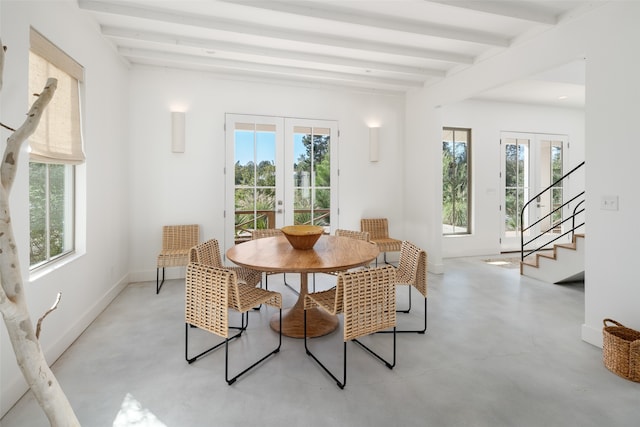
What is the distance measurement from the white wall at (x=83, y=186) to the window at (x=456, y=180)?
17.2 ft

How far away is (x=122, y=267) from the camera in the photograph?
3996 mm

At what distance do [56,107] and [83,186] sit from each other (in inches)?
29.0

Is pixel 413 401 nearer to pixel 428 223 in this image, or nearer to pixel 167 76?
pixel 428 223

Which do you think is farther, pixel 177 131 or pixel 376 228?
pixel 376 228

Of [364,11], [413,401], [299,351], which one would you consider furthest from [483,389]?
[364,11]

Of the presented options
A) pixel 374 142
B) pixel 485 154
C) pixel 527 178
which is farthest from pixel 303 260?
pixel 527 178

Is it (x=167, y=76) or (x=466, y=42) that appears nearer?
(x=466, y=42)

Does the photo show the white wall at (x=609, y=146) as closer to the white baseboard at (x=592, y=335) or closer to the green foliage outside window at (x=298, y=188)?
the white baseboard at (x=592, y=335)

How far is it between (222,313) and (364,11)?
9.33 feet

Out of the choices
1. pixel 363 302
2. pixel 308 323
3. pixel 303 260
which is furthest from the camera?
pixel 308 323

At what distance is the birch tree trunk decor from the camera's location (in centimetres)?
108

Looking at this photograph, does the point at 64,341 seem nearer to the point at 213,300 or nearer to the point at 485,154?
the point at 213,300

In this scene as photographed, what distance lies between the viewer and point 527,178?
6.29 metres

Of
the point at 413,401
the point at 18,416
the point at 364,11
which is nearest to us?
the point at 18,416
